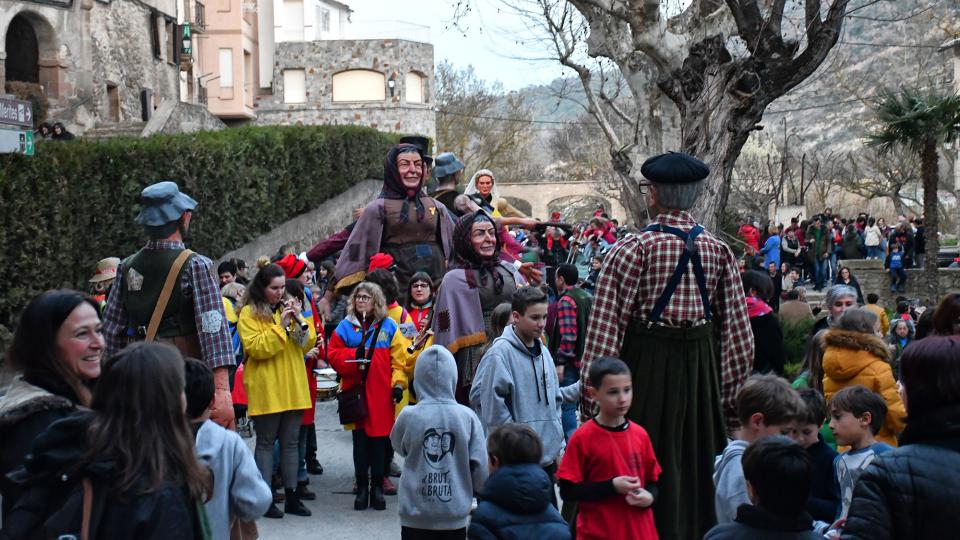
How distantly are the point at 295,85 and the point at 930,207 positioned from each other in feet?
116

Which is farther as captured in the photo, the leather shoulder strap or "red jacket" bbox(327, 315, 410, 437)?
"red jacket" bbox(327, 315, 410, 437)

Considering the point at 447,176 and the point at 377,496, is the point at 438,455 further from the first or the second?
the point at 447,176

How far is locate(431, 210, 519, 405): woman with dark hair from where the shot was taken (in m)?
8.09

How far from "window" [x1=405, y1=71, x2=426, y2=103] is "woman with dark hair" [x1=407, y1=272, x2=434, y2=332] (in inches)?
1770

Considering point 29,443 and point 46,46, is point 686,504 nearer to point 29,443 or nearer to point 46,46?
point 29,443

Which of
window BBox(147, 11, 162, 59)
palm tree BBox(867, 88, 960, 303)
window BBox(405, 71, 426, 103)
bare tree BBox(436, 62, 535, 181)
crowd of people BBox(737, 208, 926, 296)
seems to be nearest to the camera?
palm tree BBox(867, 88, 960, 303)

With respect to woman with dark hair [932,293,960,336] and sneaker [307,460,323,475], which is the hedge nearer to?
sneaker [307,460,323,475]

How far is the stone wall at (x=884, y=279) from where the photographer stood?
29.1 m

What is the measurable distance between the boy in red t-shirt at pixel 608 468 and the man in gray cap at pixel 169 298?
6.92 ft

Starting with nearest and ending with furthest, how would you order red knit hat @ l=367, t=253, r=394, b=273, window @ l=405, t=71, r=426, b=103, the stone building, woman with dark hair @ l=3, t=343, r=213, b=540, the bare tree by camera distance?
woman with dark hair @ l=3, t=343, r=213, b=540 < red knit hat @ l=367, t=253, r=394, b=273 < the stone building < window @ l=405, t=71, r=426, b=103 < the bare tree

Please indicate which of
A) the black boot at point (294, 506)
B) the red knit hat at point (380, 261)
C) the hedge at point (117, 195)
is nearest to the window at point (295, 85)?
the hedge at point (117, 195)

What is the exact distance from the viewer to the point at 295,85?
180ft

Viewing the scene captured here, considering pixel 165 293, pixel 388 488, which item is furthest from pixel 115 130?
pixel 165 293

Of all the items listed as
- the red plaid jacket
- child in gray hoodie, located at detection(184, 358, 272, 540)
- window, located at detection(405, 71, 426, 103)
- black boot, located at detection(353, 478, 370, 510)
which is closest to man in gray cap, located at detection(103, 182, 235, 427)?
child in gray hoodie, located at detection(184, 358, 272, 540)
